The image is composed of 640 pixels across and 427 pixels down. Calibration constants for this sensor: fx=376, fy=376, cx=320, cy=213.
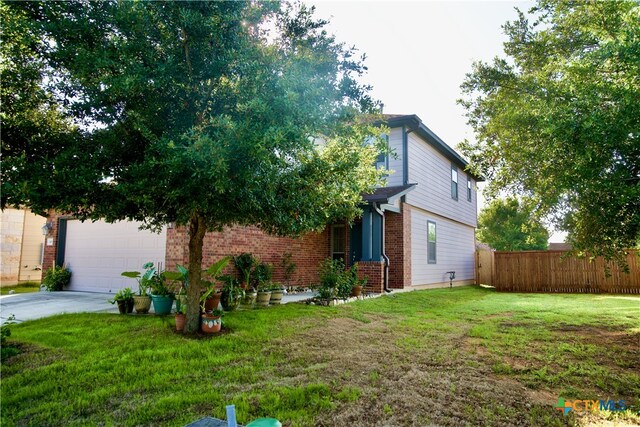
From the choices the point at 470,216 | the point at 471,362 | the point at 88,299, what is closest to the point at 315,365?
the point at 471,362

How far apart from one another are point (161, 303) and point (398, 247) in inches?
302

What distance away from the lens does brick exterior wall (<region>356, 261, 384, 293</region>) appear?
37.4 ft

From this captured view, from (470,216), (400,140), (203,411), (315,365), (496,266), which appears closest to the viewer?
(203,411)

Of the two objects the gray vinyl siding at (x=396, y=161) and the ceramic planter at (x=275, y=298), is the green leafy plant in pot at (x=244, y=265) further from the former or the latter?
the gray vinyl siding at (x=396, y=161)

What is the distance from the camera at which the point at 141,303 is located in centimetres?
757

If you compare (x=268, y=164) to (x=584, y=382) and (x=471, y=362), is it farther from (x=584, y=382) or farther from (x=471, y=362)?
(x=584, y=382)

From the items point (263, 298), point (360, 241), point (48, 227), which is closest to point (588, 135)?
point (263, 298)

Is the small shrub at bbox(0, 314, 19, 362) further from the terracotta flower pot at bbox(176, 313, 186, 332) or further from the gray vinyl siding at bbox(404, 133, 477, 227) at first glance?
the gray vinyl siding at bbox(404, 133, 477, 227)

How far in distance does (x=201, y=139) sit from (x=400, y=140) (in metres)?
9.83

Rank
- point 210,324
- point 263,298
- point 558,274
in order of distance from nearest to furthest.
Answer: point 210,324 → point 263,298 → point 558,274

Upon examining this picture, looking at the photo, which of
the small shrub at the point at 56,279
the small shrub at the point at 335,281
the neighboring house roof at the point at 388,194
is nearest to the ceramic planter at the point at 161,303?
the small shrub at the point at 335,281

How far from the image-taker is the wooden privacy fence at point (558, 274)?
1496cm

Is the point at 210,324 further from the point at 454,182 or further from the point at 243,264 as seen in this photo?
the point at 454,182

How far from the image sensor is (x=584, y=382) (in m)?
4.02
